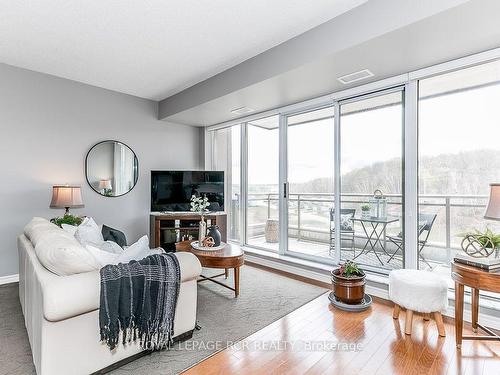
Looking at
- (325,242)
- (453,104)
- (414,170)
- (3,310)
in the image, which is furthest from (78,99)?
(453,104)

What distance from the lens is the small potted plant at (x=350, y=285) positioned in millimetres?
2820

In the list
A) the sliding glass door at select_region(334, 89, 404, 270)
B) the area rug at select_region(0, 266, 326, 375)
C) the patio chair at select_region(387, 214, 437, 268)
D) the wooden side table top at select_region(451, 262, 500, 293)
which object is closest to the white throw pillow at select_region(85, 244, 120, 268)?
the area rug at select_region(0, 266, 326, 375)

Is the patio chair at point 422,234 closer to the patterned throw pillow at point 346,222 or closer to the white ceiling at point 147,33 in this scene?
the patterned throw pillow at point 346,222

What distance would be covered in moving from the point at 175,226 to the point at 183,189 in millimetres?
634

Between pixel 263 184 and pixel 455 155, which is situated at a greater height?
pixel 455 155

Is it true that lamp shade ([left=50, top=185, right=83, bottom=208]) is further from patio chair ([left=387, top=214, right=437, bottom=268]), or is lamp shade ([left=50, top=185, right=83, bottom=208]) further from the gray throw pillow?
patio chair ([left=387, top=214, right=437, bottom=268])

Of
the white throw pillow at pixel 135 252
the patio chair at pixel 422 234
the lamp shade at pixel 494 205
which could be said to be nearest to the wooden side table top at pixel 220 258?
the white throw pillow at pixel 135 252

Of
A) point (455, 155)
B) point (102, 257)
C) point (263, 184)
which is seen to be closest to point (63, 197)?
point (102, 257)

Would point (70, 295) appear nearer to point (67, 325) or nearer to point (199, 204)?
point (67, 325)

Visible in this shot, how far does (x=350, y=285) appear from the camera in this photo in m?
2.81

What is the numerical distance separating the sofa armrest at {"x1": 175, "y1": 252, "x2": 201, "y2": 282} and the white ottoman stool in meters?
1.67

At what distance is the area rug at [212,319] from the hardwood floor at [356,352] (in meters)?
0.13

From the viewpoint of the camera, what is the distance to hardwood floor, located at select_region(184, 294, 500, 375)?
191 centimetres

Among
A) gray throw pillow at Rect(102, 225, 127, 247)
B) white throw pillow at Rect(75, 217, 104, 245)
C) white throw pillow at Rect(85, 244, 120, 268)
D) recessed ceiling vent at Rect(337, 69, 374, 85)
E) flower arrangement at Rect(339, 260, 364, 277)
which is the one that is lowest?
flower arrangement at Rect(339, 260, 364, 277)
